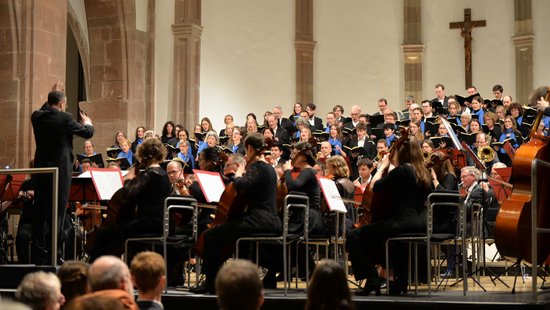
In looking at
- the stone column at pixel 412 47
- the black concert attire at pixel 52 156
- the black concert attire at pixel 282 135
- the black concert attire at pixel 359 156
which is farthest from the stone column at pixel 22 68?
the stone column at pixel 412 47

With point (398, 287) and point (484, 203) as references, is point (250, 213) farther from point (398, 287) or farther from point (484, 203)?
point (484, 203)

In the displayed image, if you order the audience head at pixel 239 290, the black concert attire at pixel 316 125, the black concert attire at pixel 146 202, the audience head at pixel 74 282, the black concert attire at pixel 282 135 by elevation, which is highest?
the black concert attire at pixel 316 125

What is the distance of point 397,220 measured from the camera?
6609 millimetres

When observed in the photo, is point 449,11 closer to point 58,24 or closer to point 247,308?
point 58,24

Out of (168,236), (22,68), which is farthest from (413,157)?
(22,68)

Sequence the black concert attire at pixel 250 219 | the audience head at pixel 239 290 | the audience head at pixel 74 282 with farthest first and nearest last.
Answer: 1. the black concert attire at pixel 250 219
2. the audience head at pixel 74 282
3. the audience head at pixel 239 290

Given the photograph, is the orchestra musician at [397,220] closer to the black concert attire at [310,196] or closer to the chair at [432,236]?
the chair at [432,236]

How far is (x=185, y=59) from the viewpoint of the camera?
17.2 m

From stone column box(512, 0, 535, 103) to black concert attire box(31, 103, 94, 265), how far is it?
1189cm

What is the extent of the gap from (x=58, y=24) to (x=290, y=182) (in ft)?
20.2

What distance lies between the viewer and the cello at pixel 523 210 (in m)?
6.16

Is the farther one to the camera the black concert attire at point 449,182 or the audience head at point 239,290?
the black concert attire at point 449,182

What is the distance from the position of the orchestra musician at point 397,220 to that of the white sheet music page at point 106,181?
2.13 m

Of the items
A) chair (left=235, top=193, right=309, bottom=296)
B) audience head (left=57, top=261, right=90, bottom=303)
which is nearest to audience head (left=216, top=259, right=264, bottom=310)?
audience head (left=57, top=261, right=90, bottom=303)
